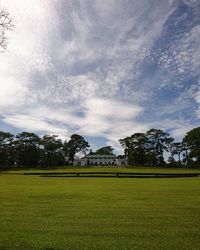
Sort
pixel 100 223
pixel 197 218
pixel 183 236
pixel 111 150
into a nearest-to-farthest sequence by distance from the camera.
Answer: pixel 183 236, pixel 100 223, pixel 197 218, pixel 111 150

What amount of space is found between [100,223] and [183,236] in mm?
2855

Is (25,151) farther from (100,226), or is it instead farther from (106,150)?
(100,226)

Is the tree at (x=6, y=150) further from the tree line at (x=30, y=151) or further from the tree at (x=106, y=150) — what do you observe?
the tree at (x=106, y=150)

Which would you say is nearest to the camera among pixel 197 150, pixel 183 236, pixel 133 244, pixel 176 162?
pixel 133 244

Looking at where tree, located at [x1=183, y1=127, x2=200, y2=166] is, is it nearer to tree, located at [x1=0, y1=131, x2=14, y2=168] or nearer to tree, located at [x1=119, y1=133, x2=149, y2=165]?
tree, located at [x1=119, y1=133, x2=149, y2=165]

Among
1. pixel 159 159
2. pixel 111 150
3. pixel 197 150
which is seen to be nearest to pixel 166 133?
pixel 159 159

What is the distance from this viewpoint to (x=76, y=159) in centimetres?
14938

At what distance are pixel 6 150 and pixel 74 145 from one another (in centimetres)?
3598

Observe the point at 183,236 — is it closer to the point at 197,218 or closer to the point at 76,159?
the point at 197,218

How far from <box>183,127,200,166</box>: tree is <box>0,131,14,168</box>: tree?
6626 centimetres

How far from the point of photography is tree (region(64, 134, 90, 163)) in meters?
134

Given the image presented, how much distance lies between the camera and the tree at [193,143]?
104m

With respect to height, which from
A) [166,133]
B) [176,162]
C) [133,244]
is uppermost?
[166,133]

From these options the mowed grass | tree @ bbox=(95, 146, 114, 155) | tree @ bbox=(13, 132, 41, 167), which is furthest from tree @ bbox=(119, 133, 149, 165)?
the mowed grass
